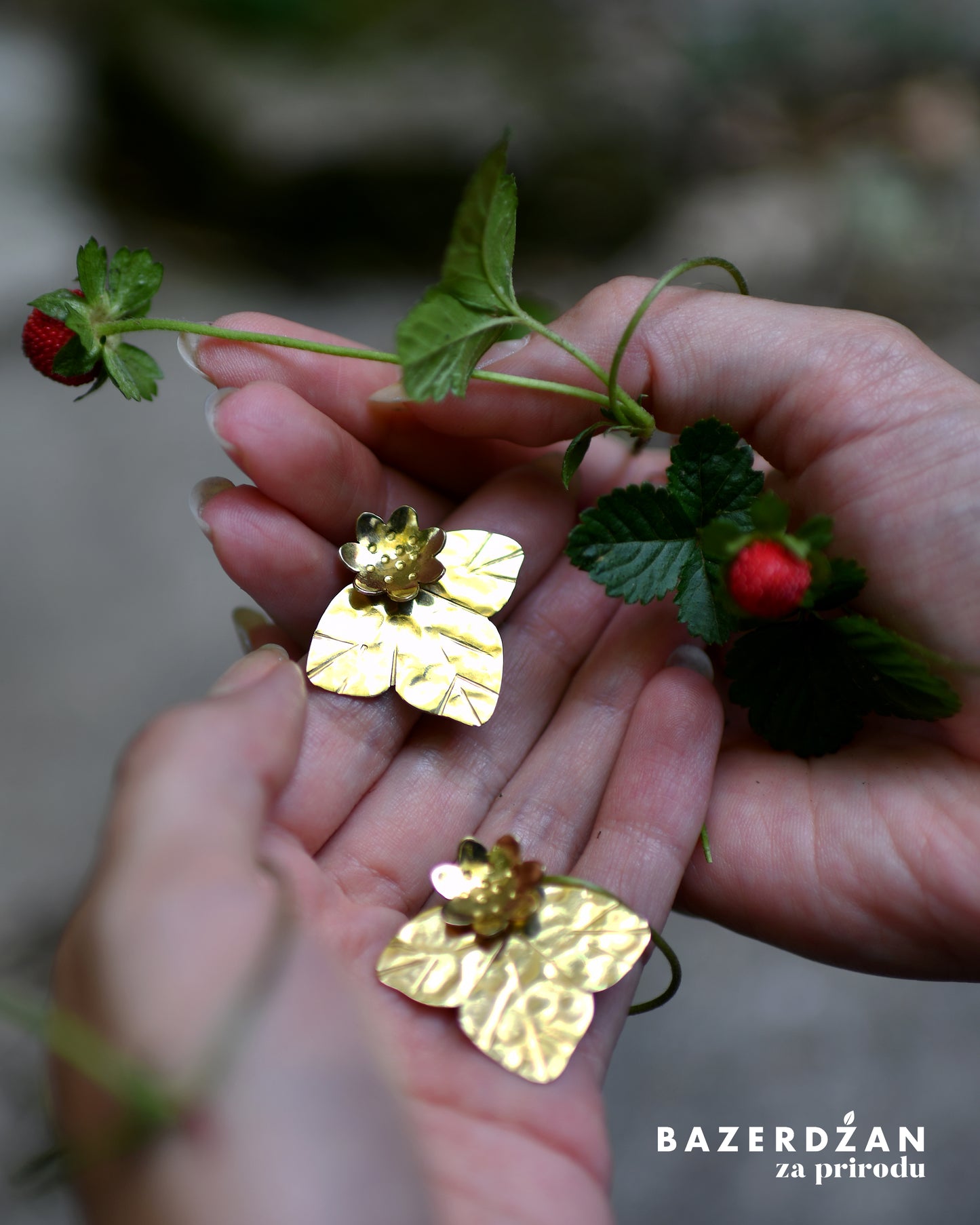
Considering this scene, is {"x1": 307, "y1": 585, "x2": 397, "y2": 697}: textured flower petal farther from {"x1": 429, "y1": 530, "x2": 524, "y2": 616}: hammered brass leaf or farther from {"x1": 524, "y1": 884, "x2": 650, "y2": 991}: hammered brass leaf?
{"x1": 524, "y1": 884, "x2": 650, "y2": 991}: hammered brass leaf

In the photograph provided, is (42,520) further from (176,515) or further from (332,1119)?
(332,1119)

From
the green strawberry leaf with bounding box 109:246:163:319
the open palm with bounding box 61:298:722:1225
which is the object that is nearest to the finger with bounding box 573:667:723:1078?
the open palm with bounding box 61:298:722:1225

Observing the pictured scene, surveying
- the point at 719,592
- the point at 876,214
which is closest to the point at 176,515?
the point at 719,592

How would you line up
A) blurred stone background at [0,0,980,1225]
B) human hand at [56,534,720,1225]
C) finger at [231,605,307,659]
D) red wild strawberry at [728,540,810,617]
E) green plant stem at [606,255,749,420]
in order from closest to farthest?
1. human hand at [56,534,720,1225]
2. red wild strawberry at [728,540,810,617]
3. green plant stem at [606,255,749,420]
4. finger at [231,605,307,659]
5. blurred stone background at [0,0,980,1225]

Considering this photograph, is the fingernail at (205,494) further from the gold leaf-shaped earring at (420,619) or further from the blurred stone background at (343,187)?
the blurred stone background at (343,187)

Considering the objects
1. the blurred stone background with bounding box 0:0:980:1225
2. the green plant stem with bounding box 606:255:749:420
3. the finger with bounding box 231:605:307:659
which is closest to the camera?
the green plant stem with bounding box 606:255:749:420

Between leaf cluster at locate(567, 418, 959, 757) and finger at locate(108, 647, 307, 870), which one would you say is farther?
leaf cluster at locate(567, 418, 959, 757)

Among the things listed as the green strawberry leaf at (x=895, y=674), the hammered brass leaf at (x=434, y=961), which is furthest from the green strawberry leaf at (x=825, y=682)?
the hammered brass leaf at (x=434, y=961)
